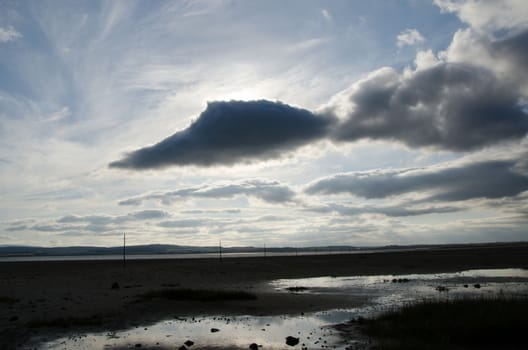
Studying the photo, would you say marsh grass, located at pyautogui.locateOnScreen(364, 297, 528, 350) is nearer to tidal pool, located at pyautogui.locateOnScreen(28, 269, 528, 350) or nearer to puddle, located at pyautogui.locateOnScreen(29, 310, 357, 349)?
tidal pool, located at pyautogui.locateOnScreen(28, 269, 528, 350)

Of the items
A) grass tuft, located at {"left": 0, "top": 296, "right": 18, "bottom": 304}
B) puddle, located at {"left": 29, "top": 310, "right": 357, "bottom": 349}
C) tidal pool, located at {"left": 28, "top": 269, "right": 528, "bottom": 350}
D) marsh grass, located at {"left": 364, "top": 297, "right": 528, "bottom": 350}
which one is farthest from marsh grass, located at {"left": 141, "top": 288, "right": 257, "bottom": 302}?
marsh grass, located at {"left": 364, "top": 297, "right": 528, "bottom": 350}

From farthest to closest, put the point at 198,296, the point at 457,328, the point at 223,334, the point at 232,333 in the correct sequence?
the point at 198,296
the point at 232,333
the point at 223,334
the point at 457,328

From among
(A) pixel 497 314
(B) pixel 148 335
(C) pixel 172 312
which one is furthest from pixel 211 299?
(A) pixel 497 314

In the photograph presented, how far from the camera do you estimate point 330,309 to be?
23578 mm

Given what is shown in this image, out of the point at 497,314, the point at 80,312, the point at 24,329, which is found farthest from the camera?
the point at 80,312

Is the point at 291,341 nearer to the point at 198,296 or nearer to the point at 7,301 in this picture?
the point at 198,296

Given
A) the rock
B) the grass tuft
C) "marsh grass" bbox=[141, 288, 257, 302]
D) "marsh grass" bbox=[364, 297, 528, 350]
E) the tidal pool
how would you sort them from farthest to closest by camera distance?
"marsh grass" bbox=[141, 288, 257, 302], the grass tuft, the tidal pool, the rock, "marsh grass" bbox=[364, 297, 528, 350]

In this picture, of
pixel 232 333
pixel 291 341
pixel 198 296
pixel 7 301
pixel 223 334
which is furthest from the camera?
pixel 198 296

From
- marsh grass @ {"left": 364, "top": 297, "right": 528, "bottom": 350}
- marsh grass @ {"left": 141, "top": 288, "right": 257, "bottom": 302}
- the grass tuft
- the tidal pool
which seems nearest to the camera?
marsh grass @ {"left": 364, "top": 297, "right": 528, "bottom": 350}

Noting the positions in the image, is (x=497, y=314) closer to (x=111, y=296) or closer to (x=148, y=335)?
(x=148, y=335)

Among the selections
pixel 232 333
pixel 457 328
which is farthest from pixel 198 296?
pixel 457 328

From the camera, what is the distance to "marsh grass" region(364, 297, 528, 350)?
581 inches

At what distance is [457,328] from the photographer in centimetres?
1598

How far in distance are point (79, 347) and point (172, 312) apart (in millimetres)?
8476
